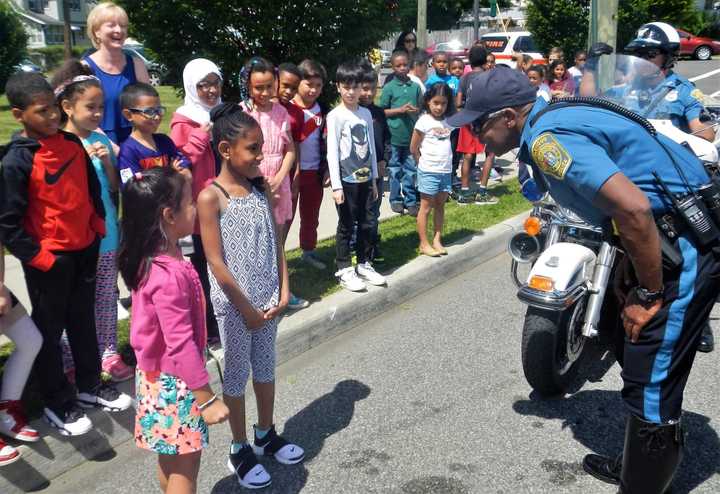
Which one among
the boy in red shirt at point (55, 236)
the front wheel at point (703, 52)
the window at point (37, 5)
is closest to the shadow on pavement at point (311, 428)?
the boy in red shirt at point (55, 236)

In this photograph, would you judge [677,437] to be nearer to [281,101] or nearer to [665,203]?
[665,203]

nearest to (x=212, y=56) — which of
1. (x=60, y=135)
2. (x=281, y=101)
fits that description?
(x=281, y=101)

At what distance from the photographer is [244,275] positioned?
3035 millimetres

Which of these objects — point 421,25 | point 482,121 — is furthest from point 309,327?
point 421,25

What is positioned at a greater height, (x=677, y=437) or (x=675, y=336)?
(x=675, y=336)

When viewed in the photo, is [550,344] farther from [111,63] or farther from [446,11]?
[446,11]

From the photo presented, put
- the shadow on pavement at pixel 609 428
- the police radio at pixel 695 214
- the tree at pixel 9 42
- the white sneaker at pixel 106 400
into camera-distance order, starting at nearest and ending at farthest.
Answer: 1. the police radio at pixel 695 214
2. the shadow on pavement at pixel 609 428
3. the white sneaker at pixel 106 400
4. the tree at pixel 9 42

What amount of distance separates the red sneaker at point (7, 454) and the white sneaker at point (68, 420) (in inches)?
9.4

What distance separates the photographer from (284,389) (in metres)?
3.99

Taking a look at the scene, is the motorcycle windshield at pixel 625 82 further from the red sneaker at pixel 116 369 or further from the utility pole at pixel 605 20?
the utility pole at pixel 605 20

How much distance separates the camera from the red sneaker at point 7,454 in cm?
290

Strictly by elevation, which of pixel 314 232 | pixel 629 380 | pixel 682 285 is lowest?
pixel 314 232

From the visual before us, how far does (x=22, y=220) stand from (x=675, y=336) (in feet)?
9.34

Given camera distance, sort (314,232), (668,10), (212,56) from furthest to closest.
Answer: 1. (668,10)
2. (212,56)
3. (314,232)
